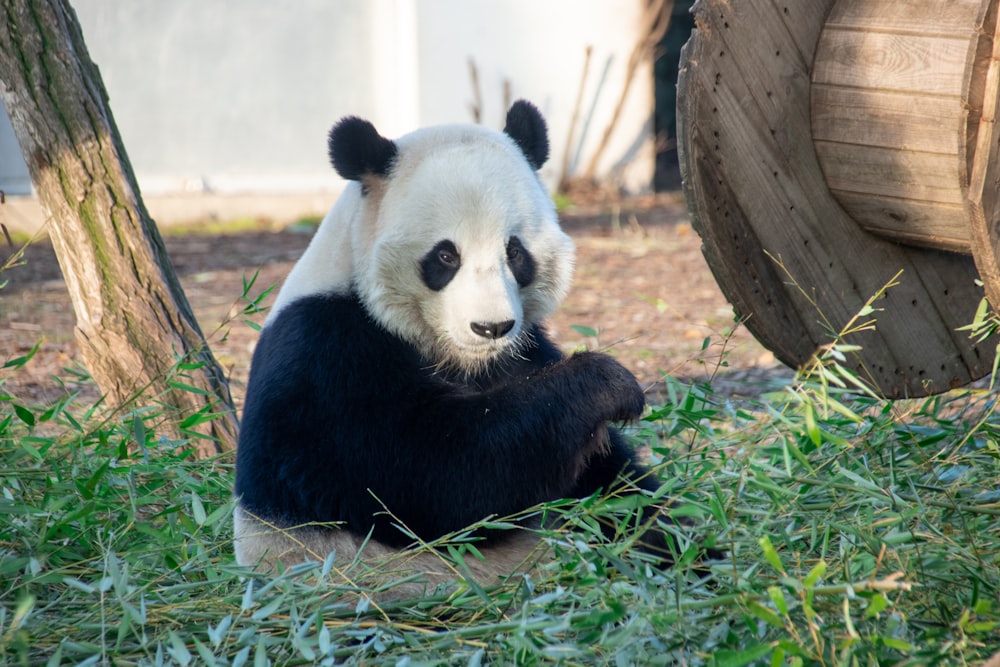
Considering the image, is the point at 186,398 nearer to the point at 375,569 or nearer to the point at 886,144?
the point at 375,569

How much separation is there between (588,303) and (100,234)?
378cm

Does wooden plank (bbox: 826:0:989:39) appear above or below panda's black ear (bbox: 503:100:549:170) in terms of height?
above

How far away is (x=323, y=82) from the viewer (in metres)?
10.1

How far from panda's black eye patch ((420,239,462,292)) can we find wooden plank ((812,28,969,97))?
1.18 meters

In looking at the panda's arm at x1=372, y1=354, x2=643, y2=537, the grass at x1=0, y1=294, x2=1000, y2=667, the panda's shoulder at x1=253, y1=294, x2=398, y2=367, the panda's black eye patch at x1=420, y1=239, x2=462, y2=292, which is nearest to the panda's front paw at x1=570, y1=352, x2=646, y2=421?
the panda's arm at x1=372, y1=354, x2=643, y2=537

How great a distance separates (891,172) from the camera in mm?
2893

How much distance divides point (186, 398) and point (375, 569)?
1403 mm

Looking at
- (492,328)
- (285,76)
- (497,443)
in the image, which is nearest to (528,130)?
(492,328)

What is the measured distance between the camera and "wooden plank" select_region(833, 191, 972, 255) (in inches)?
111

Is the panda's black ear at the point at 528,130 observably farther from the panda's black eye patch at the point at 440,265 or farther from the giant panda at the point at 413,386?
the panda's black eye patch at the point at 440,265

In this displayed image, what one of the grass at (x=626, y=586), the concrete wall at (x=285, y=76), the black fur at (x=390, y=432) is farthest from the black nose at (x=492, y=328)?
the concrete wall at (x=285, y=76)

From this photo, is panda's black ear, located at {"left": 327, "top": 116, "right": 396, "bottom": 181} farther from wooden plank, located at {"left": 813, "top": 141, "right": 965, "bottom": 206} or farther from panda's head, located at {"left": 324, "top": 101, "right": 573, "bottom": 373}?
wooden plank, located at {"left": 813, "top": 141, "right": 965, "bottom": 206}

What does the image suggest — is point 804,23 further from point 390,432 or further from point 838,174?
point 390,432

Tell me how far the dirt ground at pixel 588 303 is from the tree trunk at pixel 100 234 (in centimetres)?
25
